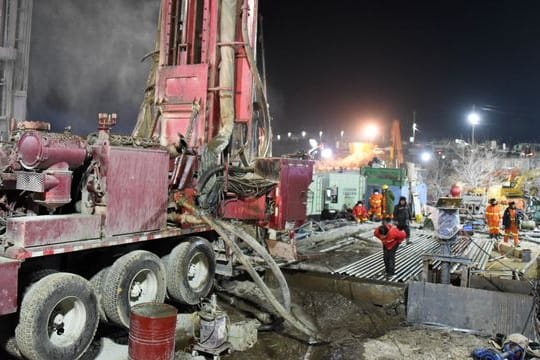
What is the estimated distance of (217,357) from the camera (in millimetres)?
5625

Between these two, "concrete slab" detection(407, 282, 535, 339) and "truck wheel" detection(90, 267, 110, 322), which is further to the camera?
"concrete slab" detection(407, 282, 535, 339)

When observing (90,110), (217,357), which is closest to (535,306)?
(217,357)

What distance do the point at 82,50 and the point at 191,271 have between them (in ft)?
40.0

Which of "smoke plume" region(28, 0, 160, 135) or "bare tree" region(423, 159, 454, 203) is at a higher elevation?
"smoke plume" region(28, 0, 160, 135)

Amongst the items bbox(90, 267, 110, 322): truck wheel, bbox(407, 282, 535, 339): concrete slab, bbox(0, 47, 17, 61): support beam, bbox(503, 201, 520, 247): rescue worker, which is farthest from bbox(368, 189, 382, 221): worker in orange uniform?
bbox(0, 47, 17, 61): support beam

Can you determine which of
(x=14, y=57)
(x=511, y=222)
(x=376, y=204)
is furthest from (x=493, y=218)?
(x=14, y=57)

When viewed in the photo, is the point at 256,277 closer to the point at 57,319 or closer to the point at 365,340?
the point at 365,340

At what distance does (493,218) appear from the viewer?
48.7ft

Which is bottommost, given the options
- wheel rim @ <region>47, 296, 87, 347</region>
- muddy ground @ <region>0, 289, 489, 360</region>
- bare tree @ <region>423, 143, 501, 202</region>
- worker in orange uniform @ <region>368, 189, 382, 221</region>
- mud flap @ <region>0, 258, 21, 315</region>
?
muddy ground @ <region>0, 289, 489, 360</region>

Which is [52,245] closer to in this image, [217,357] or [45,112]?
[217,357]

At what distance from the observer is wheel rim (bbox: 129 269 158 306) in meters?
6.19

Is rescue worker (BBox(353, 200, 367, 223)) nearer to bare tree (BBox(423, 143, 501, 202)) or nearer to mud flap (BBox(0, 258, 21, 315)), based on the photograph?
mud flap (BBox(0, 258, 21, 315))

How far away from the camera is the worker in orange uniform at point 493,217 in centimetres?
1466

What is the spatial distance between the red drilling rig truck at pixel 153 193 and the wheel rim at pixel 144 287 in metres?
0.02
